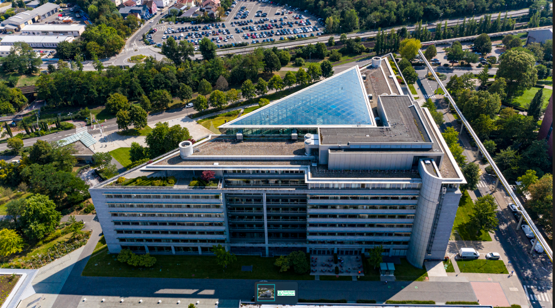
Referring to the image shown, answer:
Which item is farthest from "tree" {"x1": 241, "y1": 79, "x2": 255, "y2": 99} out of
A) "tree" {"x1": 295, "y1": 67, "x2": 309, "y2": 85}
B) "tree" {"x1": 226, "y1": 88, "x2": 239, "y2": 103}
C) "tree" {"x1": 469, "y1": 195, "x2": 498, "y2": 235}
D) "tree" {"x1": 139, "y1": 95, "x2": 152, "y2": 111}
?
"tree" {"x1": 469, "y1": 195, "x2": 498, "y2": 235}

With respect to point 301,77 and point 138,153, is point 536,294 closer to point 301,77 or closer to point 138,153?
point 138,153

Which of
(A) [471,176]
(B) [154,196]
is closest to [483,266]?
(A) [471,176]

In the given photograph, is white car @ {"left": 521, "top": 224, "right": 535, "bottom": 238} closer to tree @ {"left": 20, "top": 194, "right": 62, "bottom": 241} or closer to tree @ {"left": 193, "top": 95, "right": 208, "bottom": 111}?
tree @ {"left": 193, "top": 95, "right": 208, "bottom": 111}

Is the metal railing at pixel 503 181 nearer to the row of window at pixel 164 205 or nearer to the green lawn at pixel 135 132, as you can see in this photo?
the row of window at pixel 164 205

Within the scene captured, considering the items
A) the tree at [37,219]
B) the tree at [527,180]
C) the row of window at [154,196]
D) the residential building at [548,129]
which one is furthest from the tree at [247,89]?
the residential building at [548,129]

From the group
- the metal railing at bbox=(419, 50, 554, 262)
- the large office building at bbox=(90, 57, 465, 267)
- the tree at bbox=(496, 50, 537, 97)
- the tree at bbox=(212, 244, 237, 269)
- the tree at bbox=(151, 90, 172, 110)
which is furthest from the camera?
the tree at bbox=(151, 90, 172, 110)

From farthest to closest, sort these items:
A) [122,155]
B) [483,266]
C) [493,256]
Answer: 1. [122,155]
2. [493,256]
3. [483,266]
